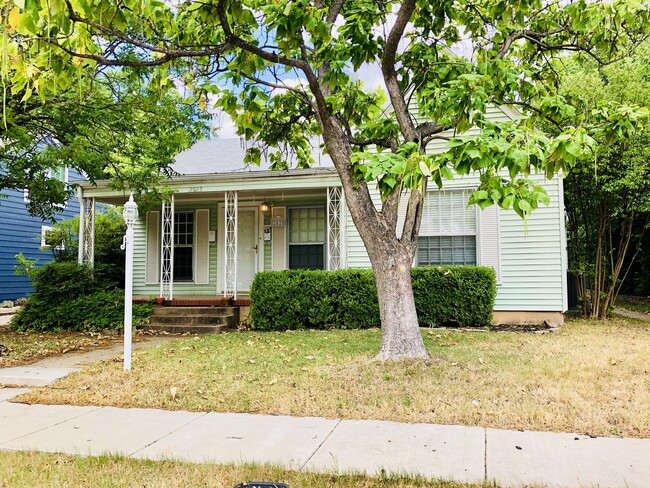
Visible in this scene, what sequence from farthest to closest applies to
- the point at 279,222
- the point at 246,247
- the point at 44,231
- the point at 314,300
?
the point at 44,231, the point at 246,247, the point at 279,222, the point at 314,300

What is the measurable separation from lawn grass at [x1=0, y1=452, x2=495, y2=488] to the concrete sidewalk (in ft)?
0.47

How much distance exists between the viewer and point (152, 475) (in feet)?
10.5

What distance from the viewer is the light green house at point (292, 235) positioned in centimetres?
1018

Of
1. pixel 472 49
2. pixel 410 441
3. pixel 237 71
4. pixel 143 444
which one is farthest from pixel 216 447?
pixel 472 49

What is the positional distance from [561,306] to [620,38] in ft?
17.9

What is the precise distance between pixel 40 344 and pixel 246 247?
535 cm

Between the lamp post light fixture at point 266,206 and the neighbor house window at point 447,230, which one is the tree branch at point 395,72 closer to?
the neighbor house window at point 447,230

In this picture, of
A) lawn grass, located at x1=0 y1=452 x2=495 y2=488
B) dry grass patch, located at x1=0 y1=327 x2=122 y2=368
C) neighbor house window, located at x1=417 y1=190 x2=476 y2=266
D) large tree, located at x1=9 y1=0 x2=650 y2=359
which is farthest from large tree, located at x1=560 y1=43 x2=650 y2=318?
dry grass patch, located at x1=0 y1=327 x2=122 y2=368

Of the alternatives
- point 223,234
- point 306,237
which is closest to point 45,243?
point 223,234

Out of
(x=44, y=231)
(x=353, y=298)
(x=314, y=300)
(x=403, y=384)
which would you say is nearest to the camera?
(x=403, y=384)

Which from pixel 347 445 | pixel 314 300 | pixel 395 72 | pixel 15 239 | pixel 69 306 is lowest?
pixel 347 445

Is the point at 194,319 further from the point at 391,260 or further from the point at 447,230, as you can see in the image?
the point at 391,260

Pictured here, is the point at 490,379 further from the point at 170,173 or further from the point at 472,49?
the point at 170,173

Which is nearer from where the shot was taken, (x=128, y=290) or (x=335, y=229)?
(x=128, y=290)
